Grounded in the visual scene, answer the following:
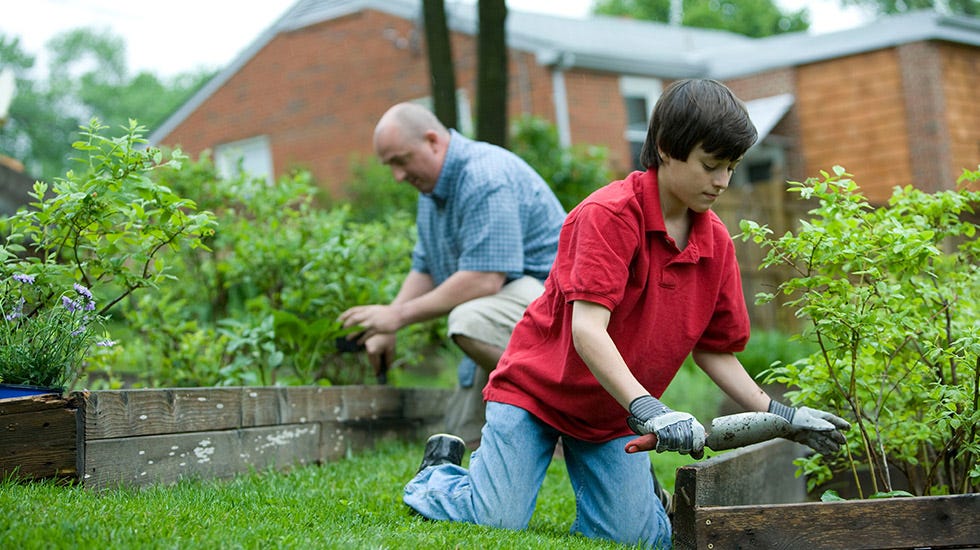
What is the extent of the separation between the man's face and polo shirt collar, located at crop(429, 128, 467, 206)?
0.03 meters

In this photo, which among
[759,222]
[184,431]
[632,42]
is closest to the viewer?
[184,431]

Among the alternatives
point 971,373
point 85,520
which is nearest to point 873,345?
point 971,373

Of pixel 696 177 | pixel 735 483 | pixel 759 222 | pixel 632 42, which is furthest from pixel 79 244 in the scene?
pixel 632 42

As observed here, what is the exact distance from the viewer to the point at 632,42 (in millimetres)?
20203

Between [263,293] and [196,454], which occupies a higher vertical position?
[263,293]

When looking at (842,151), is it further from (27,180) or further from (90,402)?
(90,402)

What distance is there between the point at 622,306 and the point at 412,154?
1.93 meters

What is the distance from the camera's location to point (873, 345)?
124 inches

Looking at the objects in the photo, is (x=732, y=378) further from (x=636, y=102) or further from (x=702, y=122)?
(x=636, y=102)

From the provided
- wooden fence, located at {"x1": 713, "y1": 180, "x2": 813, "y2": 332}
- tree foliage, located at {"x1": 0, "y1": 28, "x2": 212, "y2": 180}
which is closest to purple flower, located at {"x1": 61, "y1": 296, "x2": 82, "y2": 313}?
wooden fence, located at {"x1": 713, "y1": 180, "x2": 813, "y2": 332}

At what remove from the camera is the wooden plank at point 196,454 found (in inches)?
131

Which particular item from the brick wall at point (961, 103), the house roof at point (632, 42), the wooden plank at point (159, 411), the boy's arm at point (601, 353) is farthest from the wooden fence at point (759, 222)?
the boy's arm at point (601, 353)

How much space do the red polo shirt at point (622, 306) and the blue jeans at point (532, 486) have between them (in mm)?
80

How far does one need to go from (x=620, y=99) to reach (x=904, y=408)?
14271mm
